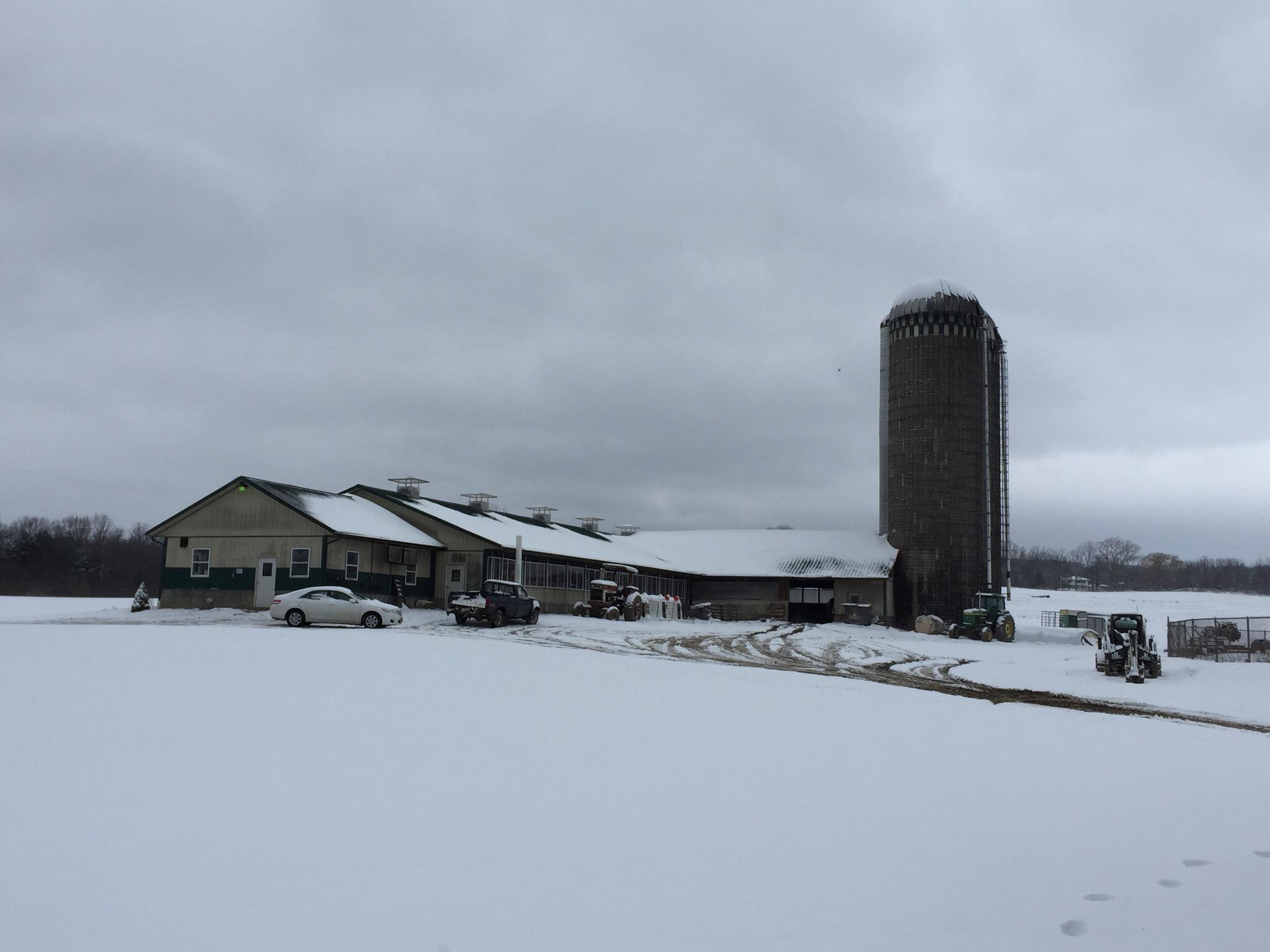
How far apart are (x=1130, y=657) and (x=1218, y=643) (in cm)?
841

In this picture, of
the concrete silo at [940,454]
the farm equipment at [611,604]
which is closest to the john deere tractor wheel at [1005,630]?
the concrete silo at [940,454]

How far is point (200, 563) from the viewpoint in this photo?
134ft

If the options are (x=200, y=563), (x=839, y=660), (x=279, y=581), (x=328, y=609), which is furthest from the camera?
(x=200, y=563)

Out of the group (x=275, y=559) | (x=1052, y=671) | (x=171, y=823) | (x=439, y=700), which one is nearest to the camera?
(x=171, y=823)

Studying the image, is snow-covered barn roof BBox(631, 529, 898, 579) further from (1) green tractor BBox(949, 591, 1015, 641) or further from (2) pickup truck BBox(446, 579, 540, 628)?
(2) pickup truck BBox(446, 579, 540, 628)

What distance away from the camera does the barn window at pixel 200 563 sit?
40719mm

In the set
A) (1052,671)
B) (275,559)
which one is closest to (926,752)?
(1052,671)

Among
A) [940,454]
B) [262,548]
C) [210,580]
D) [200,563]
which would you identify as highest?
[940,454]

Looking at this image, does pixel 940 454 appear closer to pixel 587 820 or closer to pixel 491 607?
pixel 491 607

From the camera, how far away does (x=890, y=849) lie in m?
7.29

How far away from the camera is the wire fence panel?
31.2 meters

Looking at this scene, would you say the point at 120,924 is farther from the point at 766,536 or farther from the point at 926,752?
the point at 766,536

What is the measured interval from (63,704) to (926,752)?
9.63m

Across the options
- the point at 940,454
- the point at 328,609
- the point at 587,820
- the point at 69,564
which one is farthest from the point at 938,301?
the point at 69,564
